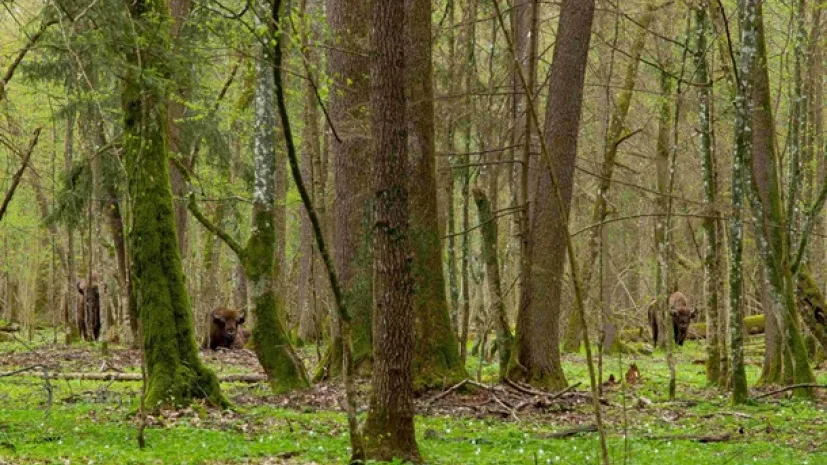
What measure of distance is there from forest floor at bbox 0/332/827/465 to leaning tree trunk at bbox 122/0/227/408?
0.46m

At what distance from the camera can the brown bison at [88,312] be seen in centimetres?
2753

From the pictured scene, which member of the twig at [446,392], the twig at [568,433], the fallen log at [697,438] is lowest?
the fallen log at [697,438]

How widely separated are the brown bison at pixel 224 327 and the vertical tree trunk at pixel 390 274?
57.2ft

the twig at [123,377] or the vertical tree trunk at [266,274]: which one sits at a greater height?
the vertical tree trunk at [266,274]

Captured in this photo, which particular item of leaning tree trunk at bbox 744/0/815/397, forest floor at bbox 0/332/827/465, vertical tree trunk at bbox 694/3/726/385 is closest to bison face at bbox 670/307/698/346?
forest floor at bbox 0/332/827/465

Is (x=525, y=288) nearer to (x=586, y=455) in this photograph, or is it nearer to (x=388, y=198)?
(x=586, y=455)

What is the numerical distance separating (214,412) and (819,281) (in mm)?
23834

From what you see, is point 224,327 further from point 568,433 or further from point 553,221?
point 568,433

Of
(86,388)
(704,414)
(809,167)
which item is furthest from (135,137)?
(809,167)

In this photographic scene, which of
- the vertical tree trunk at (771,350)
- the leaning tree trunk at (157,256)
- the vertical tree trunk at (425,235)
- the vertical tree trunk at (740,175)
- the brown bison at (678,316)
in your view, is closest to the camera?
the leaning tree trunk at (157,256)

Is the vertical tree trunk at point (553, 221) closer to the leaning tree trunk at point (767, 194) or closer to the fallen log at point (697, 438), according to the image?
the leaning tree trunk at point (767, 194)

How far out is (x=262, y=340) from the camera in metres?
14.3

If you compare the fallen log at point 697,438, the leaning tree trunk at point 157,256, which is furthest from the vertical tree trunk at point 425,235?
the fallen log at point 697,438

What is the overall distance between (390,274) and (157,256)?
474cm
